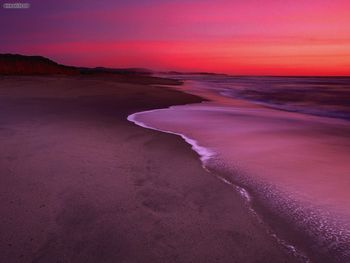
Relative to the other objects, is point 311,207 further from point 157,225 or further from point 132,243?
point 132,243

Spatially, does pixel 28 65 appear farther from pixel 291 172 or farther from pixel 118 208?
pixel 118 208

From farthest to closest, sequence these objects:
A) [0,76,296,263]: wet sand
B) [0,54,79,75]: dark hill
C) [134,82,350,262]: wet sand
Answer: [0,54,79,75]: dark hill
[134,82,350,262]: wet sand
[0,76,296,263]: wet sand

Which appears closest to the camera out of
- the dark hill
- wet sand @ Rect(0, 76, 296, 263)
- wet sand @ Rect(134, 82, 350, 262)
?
wet sand @ Rect(0, 76, 296, 263)

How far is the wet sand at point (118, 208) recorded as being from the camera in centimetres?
280

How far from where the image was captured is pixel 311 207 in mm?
3766

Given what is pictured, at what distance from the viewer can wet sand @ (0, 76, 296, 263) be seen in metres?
2.80

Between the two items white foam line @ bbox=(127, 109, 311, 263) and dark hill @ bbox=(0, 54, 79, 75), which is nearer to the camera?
white foam line @ bbox=(127, 109, 311, 263)

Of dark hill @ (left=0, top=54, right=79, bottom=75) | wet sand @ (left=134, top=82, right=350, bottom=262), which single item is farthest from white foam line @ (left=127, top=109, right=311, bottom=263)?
dark hill @ (left=0, top=54, right=79, bottom=75)

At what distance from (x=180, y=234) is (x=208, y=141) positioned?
4.09m

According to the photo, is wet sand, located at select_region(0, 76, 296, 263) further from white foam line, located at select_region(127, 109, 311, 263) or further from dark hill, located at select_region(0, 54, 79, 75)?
dark hill, located at select_region(0, 54, 79, 75)

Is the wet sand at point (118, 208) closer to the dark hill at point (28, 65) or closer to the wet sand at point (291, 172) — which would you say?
the wet sand at point (291, 172)

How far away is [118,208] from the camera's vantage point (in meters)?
3.61

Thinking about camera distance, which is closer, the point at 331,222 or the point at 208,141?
the point at 331,222

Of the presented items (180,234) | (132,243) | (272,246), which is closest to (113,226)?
(132,243)
